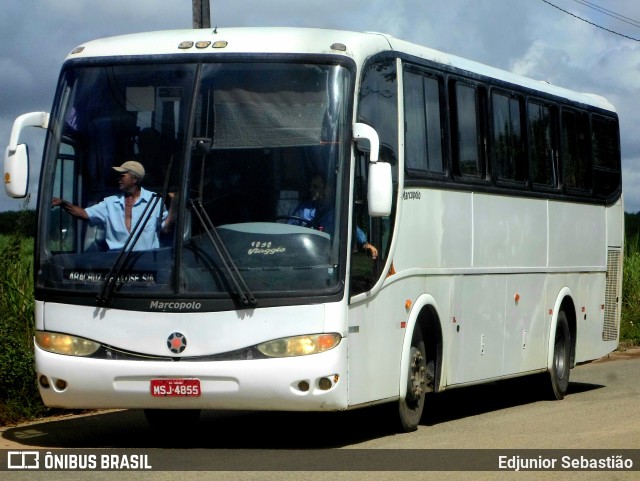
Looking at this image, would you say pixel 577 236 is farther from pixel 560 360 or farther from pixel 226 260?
pixel 226 260

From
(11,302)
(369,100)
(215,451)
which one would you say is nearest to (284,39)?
(369,100)

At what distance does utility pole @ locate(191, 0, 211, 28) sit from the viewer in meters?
19.5

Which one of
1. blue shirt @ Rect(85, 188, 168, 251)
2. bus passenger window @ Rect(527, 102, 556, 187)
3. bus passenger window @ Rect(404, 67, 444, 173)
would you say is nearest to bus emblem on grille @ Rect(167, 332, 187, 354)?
blue shirt @ Rect(85, 188, 168, 251)

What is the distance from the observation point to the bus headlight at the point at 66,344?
11273mm

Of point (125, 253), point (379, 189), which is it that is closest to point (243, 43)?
point (379, 189)

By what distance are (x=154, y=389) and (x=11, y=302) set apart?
16.4ft

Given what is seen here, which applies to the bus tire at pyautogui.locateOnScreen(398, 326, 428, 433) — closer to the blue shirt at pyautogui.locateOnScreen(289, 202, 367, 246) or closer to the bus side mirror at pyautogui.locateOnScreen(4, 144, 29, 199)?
the blue shirt at pyautogui.locateOnScreen(289, 202, 367, 246)

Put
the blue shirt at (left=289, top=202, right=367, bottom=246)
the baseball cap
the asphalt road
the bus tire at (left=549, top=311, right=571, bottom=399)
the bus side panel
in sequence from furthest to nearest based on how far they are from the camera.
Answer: the bus tire at (left=549, top=311, right=571, bottom=399) < the bus side panel < the baseball cap < the blue shirt at (left=289, top=202, right=367, bottom=246) < the asphalt road

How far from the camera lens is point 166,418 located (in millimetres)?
12883

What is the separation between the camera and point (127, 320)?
439 inches

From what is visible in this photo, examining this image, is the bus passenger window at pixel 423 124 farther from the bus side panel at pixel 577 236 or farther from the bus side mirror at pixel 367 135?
the bus side panel at pixel 577 236

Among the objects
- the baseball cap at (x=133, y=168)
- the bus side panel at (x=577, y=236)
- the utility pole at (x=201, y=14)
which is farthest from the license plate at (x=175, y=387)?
the utility pole at (x=201, y=14)

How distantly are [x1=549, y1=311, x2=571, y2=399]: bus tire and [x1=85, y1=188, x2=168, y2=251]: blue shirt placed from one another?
6860 mm

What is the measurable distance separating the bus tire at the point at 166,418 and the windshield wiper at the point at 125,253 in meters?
1.84
